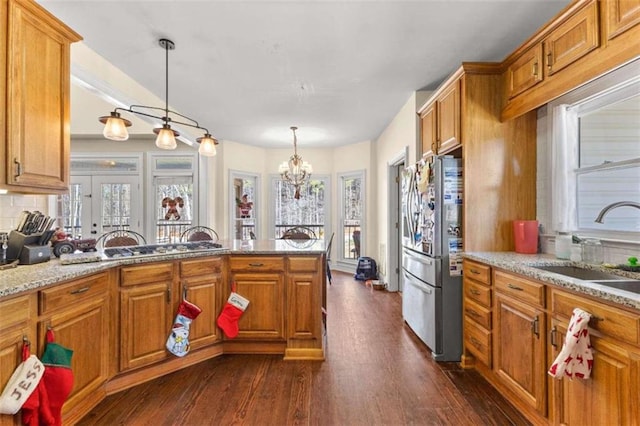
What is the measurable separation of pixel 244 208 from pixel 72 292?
4.67 m

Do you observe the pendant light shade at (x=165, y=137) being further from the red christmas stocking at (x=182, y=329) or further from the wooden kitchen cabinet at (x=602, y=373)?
the wooden kitchen cabinet at (x=602, y=373)

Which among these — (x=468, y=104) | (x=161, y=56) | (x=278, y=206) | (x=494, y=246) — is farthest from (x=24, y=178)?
→ (x=278, y=206)

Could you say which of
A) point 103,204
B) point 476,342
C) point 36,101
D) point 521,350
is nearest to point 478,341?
point 476,342

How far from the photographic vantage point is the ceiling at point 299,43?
2113 mm

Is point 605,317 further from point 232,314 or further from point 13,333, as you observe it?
point 13,333

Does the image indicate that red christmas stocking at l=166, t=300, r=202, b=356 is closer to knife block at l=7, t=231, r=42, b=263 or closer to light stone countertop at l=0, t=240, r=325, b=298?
light stone countertop at l=0, t=240, r=325, b=298

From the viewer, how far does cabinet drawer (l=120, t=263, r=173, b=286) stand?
2137 millimetres

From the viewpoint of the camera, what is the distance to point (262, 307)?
2.67 meters

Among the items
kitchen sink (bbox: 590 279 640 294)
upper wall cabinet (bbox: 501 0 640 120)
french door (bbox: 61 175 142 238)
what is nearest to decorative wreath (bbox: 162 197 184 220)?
french door (bbox: 61 175 142 238)

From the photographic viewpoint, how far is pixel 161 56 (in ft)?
9.08

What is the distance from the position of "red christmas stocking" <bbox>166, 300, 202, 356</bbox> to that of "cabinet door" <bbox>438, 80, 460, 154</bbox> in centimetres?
250

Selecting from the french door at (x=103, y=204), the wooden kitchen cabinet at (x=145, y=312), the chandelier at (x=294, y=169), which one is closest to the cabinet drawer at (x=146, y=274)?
the wooden kitchen cabinet at (x=145, y=312)

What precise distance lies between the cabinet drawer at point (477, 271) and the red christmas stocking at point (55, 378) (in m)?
2.50

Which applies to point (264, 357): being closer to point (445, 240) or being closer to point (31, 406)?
point (31, 406)
